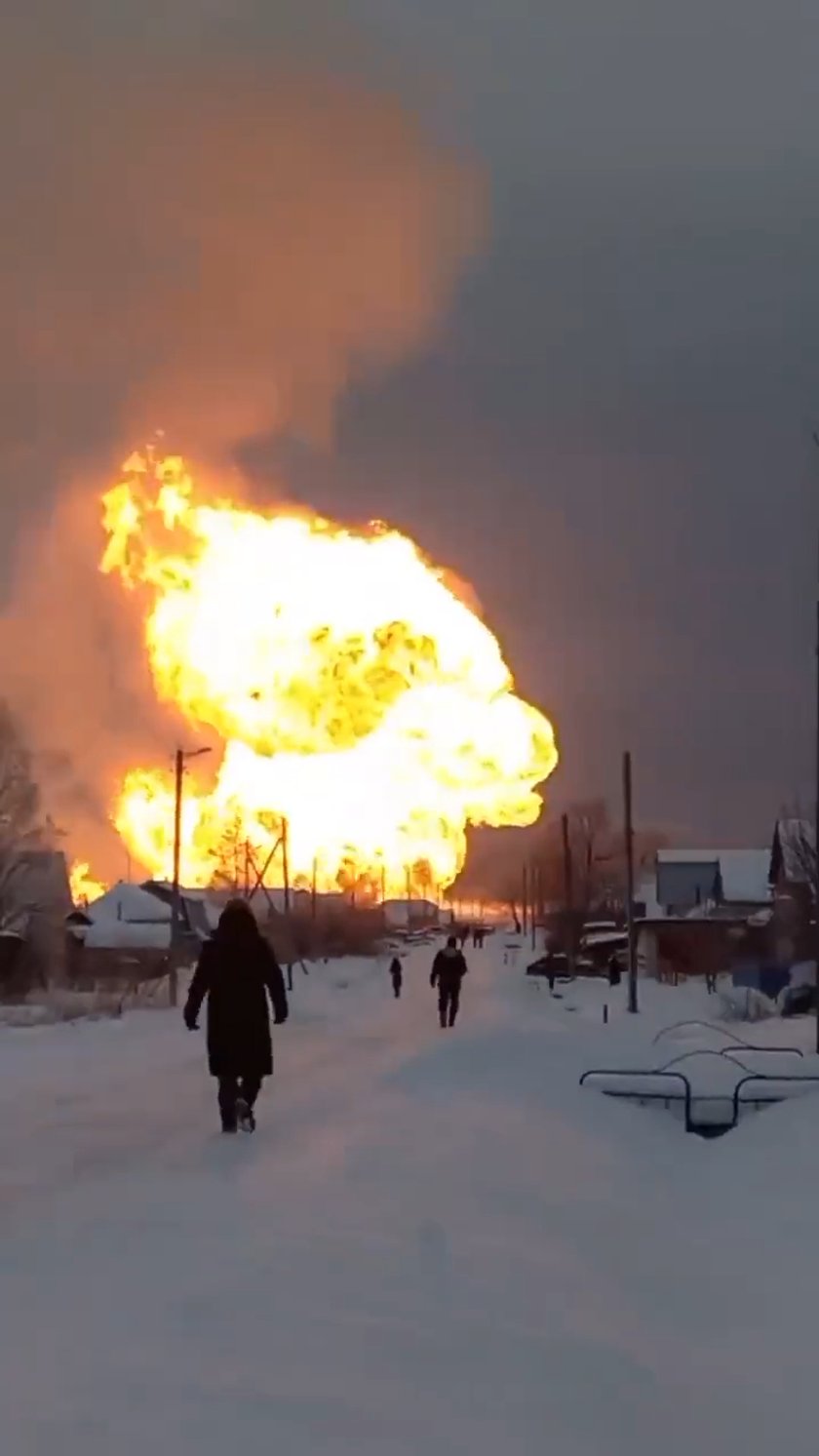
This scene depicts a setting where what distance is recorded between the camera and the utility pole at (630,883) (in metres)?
45.4

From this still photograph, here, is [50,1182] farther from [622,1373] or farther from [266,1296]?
[622,1373]

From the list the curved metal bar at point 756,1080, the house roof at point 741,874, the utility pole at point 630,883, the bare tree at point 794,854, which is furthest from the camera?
the house roof at point 741,874

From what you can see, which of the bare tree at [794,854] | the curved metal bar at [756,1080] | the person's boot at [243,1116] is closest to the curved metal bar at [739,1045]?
the curved metal bar at [756,1080]

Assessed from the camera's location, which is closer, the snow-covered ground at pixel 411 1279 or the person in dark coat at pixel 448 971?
the snow-covered ground at pixel 411 1279

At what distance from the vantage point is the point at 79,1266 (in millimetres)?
8211

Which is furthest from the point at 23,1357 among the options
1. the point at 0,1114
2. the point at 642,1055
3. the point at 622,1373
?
the point at 642,1055

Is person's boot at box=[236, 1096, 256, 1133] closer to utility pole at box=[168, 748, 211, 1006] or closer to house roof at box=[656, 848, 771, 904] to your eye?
utility pole at box=[168, 748, 211, 1006]

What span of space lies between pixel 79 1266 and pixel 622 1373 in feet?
8.94

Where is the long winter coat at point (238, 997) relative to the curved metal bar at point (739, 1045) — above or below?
above

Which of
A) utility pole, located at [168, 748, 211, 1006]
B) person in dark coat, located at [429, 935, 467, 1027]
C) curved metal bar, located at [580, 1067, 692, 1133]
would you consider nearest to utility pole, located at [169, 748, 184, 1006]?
utility pole, located at [168, 748, 211, 1006]

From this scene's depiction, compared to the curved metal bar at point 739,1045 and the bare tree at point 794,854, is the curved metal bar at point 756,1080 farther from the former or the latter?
the bare tree at point 794,854

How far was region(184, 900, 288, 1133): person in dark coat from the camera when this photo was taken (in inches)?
566

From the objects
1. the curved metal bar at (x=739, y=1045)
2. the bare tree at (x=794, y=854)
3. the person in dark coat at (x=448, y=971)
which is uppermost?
the bare tree at (x=794, y=854)

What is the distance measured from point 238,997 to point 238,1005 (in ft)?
0.29
